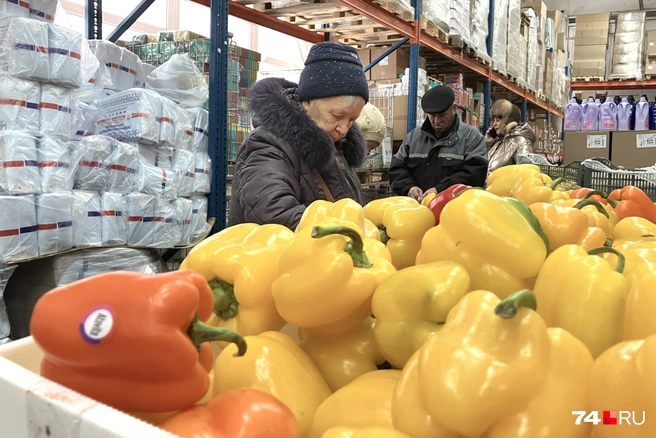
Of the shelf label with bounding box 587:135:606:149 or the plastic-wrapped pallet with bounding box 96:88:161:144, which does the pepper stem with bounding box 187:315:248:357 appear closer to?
the plastic-wrapped pallet with bounding box 96:88:161:144

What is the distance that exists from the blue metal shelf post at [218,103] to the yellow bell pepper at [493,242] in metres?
2.51

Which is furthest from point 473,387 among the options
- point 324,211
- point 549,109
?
point 549,109

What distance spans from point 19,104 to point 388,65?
3516mm

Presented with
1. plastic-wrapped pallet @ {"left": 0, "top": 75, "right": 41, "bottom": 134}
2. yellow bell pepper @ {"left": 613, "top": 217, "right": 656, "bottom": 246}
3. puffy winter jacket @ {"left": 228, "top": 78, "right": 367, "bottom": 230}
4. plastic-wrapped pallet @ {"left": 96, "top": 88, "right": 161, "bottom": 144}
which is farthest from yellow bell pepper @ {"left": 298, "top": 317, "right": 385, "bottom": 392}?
plastic-wrapped pallet @ {"left": 96, "top": 88, "right": 161, "bottom": 144}

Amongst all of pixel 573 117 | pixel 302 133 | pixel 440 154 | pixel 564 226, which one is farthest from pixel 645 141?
pixel 564 226

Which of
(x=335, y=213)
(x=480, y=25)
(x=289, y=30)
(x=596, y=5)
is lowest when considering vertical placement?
(x=335, y=213)

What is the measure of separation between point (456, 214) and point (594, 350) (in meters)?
0.27

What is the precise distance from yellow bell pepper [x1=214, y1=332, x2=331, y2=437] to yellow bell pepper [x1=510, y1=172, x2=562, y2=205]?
873 mm

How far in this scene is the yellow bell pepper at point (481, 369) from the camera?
1.60ft

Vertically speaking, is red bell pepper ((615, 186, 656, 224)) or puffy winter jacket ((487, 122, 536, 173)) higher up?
puffy winter jacket ((487, 122, 536, 173))

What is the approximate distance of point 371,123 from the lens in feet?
12.2

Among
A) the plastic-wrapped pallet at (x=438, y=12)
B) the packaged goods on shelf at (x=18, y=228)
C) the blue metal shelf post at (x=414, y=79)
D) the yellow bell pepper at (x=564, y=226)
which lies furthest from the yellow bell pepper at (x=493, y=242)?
the plastic-wrapped pallet at (x=438, y=12)

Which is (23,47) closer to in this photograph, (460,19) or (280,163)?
(280,163)

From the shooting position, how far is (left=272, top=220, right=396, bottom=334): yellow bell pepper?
715 millimetres
